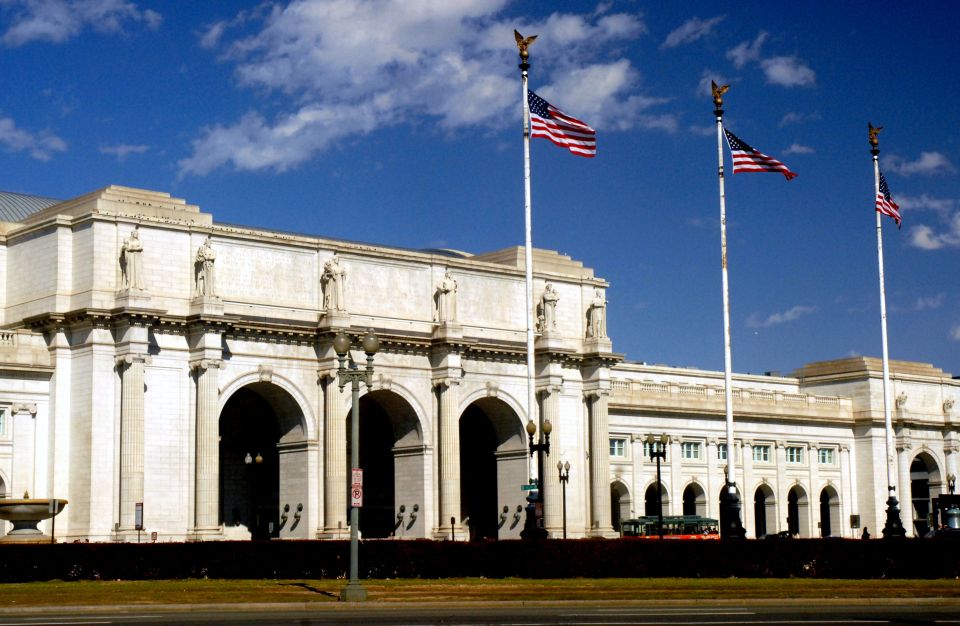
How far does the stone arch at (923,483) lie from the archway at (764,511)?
17302 mm

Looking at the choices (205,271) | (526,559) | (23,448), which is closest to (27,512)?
(23,448)

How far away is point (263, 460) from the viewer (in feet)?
301

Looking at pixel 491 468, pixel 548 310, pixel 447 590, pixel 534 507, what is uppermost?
pixel 548 310

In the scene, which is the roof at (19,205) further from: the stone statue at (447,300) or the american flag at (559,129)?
the american flag at (559,129)

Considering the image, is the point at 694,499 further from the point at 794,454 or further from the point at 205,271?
the point at 205,271

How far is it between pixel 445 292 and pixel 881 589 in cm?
4673

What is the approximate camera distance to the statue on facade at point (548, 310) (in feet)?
318

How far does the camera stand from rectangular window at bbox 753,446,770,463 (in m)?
124

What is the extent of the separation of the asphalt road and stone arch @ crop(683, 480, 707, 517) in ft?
238

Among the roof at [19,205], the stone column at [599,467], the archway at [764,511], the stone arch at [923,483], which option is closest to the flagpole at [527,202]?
the stone column at [599,467]

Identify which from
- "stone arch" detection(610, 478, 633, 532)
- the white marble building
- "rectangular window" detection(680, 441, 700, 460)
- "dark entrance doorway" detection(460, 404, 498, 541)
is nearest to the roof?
the white marble building

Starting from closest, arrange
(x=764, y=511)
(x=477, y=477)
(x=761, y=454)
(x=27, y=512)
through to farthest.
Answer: (x=27, y=512), (x=477, y=477), (x=761, y=454), (x=764, y=511)

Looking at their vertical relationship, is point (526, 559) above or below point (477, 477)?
below

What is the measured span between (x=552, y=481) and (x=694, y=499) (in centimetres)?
2665
